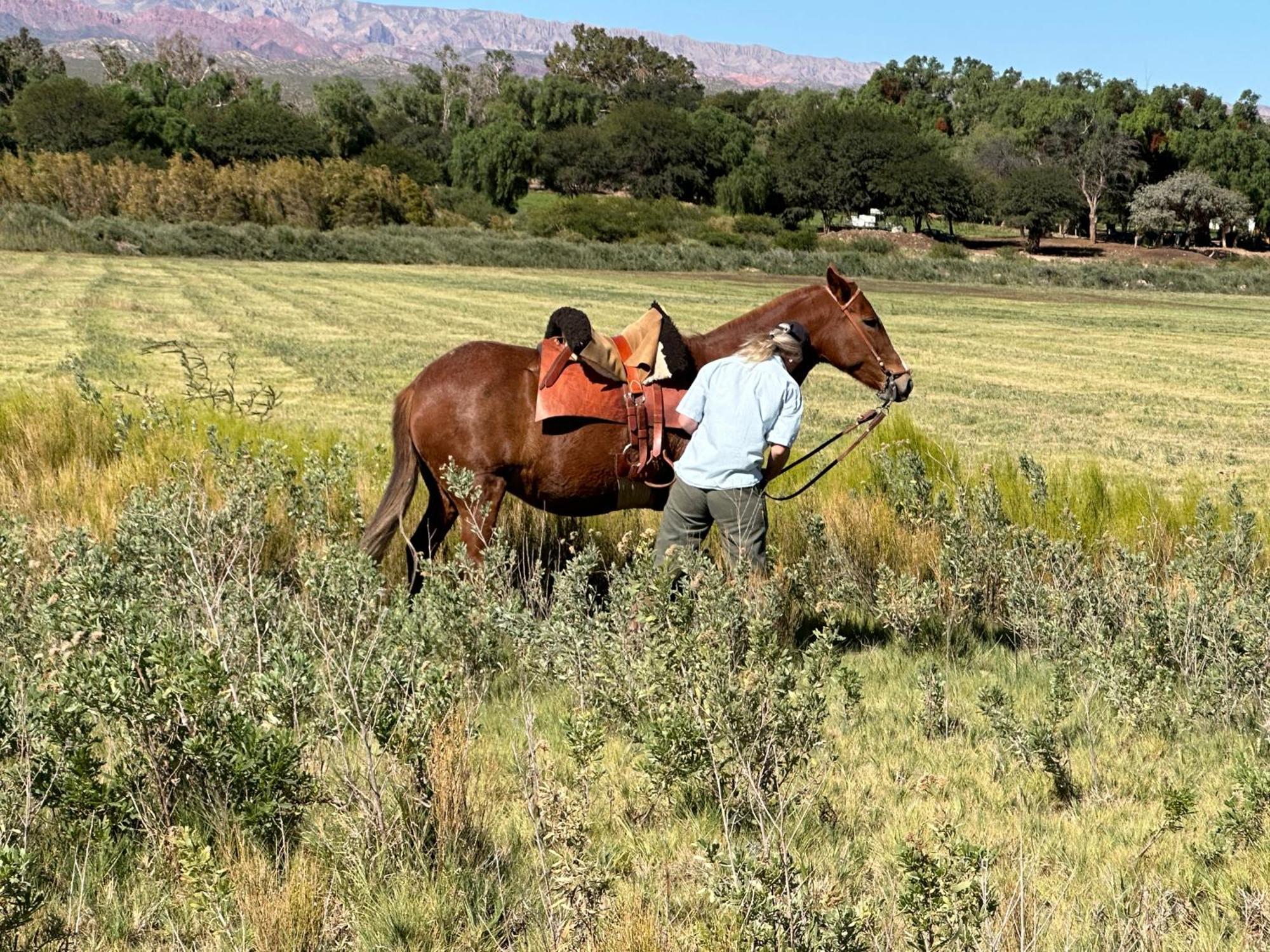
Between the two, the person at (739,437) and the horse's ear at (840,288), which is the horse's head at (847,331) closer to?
the horse's ear at (840,288)

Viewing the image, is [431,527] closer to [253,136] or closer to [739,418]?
[739,418]

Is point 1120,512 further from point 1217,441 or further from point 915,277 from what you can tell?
point 915,277

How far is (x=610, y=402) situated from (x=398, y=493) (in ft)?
5.05

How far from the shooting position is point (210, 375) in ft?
68.2

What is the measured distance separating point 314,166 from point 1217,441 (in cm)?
7337

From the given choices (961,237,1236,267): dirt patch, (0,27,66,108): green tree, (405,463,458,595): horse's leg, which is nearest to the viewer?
(405,463,458,595): horse's leg

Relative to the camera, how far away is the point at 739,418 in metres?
6.56

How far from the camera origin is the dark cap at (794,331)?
22.6 feet

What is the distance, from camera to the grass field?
135 inches

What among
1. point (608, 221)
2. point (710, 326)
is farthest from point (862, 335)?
point (608, 221)

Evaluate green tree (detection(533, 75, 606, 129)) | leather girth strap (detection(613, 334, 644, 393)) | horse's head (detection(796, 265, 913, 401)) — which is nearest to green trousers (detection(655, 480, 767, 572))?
leather girth strap (detection(613, 334, 644, 393))

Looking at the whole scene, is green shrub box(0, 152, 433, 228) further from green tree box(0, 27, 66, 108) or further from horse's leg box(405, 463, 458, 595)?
green tree box(0, 27, 66, 108)

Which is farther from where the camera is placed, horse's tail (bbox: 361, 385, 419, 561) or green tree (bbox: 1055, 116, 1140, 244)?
green tree (bbox: 1055, 116, 1140, 244)

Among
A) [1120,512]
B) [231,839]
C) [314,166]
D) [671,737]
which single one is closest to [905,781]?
[671,737]
